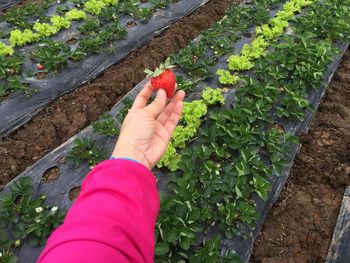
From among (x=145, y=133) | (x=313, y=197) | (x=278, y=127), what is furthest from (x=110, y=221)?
(x=278, y=127)

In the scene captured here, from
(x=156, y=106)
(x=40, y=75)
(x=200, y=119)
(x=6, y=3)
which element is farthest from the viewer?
(x=6, y=3)

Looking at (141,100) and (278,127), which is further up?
(141,100)

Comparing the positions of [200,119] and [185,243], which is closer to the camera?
[185,243]

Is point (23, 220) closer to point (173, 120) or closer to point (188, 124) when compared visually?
point (173, 120)

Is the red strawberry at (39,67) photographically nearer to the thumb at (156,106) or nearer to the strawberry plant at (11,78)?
the strawberry plant at (11,78)

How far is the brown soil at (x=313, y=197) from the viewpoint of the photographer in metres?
3.87

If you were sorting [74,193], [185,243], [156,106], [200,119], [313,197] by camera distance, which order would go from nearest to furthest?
[156,106]
[185,243]
[74,193]
[313,197]
[200,119]

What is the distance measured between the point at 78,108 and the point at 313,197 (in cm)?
365

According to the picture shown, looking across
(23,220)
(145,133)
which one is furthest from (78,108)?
(145,133)

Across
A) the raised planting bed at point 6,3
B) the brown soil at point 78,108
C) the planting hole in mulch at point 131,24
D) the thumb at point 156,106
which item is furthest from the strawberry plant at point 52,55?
the thumb at point 156,106

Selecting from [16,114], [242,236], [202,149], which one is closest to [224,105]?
[202,149]

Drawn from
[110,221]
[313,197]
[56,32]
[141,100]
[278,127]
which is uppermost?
[110,221]

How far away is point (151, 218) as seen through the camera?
1.88 metres

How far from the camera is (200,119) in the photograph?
478 centimetres
